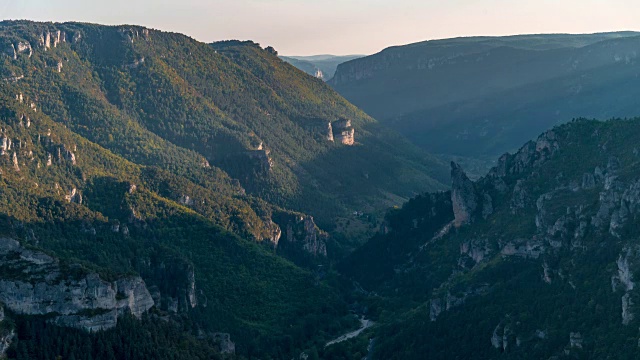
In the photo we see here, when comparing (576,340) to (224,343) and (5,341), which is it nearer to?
(224,343)

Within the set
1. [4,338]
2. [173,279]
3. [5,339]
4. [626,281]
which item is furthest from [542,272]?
[4,338]

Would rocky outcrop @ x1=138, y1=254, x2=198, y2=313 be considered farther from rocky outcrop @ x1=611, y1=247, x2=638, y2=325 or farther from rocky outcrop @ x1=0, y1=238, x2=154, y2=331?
rocky outcrop @ x1=611, y1=247, x2=638, y2=325

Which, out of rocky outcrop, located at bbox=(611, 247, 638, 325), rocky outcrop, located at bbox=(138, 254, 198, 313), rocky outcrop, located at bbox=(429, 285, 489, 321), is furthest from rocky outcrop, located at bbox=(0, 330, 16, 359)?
rocky outcrop, located at bbox=(611, 247, 638, 325)

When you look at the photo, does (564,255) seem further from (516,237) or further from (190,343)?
(190,343)

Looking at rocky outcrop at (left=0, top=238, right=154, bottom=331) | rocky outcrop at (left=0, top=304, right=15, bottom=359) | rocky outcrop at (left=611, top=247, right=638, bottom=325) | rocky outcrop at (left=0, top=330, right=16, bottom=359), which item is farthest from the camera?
rocky outcrop at (left=611, top=247, right=638, bottom=325)

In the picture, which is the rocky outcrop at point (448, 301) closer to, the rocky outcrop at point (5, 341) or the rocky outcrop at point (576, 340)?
the rocky outcrop at point (576, 340)

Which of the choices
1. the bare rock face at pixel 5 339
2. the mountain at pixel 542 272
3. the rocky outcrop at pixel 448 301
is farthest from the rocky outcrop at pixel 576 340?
the bare rock face at pixel 5 339
